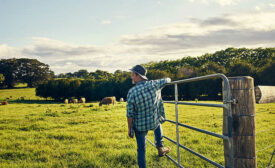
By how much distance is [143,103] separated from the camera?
3852 mm

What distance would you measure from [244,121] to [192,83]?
1715 inches

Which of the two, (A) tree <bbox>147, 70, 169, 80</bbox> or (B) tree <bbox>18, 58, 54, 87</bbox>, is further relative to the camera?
(B) tree <bbox>18, 58, 54, 87</bbox>

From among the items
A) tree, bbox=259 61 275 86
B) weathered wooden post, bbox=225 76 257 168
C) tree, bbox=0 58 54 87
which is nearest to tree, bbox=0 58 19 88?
tree, bbox=0 58 54 87

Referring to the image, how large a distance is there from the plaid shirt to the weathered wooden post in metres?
1.66

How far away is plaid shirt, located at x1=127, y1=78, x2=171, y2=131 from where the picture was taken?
12.5 ft

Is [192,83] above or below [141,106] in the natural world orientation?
above

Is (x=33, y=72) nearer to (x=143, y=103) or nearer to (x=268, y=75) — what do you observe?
(x=268, y=75)

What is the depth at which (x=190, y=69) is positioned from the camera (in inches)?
2753

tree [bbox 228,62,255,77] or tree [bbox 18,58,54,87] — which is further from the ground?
tree [bbox 18,58,54,87]

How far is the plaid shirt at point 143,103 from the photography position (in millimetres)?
3822

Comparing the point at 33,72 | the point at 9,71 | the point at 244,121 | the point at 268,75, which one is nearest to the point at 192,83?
the point at 268,75

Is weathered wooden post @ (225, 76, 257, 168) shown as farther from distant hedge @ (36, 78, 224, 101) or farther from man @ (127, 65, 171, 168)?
distant hedge @ (36, 78, 224, 101)

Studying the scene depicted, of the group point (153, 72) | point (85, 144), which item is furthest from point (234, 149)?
point (153, 72)

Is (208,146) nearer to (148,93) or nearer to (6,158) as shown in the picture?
(148,93)
